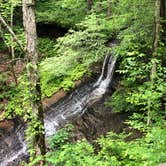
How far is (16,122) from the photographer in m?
12.8

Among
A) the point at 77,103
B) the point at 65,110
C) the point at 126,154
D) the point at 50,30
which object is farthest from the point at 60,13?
the point at 126,154

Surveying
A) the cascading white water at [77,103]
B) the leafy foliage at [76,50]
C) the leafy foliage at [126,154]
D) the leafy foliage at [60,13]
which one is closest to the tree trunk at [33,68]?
the leafy foliage at [126,154]

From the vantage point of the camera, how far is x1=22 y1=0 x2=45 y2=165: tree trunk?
6250 millimetres

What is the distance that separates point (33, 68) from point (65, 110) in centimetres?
605

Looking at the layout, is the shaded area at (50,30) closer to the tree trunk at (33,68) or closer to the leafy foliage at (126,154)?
the tree trunk at (33,68)

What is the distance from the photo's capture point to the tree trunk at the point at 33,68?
6250 millimetres

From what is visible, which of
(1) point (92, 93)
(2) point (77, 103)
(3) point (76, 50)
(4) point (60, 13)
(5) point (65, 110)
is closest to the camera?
(3) point (76, 50)

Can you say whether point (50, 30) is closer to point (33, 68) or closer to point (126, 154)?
point (33, 68)

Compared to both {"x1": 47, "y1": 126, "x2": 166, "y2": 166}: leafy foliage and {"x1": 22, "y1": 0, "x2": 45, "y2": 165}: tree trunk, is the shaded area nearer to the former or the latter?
{"x1": 22, "y1": 0, "x2": 45, "y2": 165}: tree trunk

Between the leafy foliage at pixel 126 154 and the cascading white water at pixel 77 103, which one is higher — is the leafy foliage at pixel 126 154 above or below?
above

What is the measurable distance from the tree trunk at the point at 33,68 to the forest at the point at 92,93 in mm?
19

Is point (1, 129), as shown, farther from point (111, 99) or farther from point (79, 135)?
point (111, 99)

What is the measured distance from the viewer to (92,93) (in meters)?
12.7

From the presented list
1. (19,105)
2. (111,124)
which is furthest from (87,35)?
(19,105)
